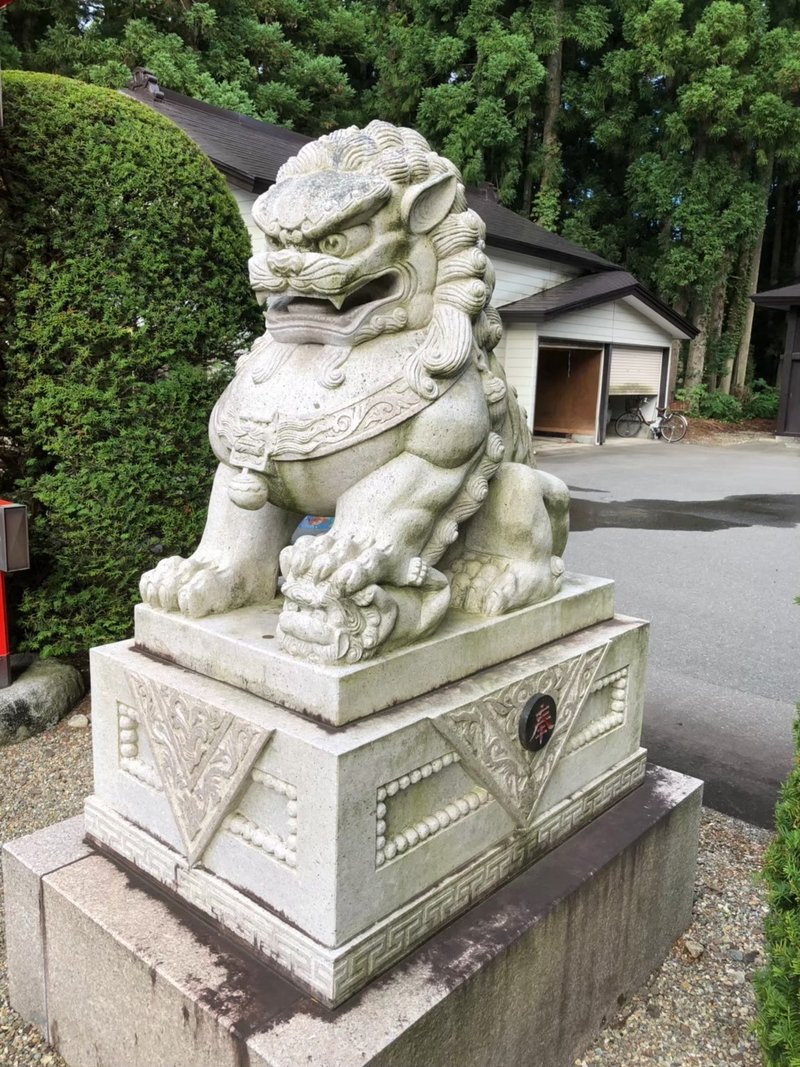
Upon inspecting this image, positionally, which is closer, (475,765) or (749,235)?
(475,765)

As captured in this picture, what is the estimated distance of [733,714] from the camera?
4062 millimetres

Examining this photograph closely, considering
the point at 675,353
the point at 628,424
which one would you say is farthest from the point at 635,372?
the point at 675,353

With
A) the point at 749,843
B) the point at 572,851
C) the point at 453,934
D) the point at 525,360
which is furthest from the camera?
the point at 525,360

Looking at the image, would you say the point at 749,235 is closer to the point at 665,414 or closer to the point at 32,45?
the point at 665,414

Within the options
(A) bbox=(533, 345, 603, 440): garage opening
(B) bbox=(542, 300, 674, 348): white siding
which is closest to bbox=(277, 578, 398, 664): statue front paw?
(B) bbox=(542, 300, 674, 348): white siding

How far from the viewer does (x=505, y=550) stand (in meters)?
2.11

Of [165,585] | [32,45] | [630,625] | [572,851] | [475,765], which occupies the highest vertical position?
[32,45]

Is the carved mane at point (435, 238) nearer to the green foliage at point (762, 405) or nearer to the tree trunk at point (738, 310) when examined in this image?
the tree trunk at point (738, 310)

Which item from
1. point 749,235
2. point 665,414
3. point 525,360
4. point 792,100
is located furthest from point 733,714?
point 792,100

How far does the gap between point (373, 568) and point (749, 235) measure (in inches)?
820

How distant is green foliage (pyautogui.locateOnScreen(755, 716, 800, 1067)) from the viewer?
62.2 inches

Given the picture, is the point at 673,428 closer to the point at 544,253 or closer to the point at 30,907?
the point at 544,253

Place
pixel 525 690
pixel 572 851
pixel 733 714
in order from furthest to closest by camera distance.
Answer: pixel 733 714
pixel 572 851
pixel 525 690

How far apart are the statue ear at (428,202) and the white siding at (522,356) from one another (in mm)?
12524
